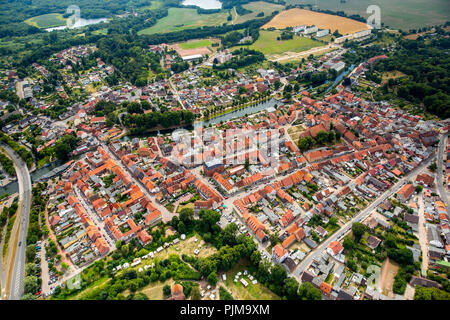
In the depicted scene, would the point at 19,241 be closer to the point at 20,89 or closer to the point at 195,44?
the point at 20,89

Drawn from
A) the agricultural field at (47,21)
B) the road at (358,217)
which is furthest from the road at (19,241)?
the agricultural field at (47,21)

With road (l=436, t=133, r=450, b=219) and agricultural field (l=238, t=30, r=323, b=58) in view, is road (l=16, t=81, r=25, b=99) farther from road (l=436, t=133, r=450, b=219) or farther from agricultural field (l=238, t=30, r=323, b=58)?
road (l=436, t=133, r=450, b=219)

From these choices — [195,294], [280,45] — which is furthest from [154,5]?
[195,294]

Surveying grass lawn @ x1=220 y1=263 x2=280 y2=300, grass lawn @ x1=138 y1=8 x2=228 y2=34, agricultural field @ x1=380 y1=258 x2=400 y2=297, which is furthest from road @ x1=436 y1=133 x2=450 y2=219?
grass lawn @ x1=138 y1=8 x2=228 y2=34

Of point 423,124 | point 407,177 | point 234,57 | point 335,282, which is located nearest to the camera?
point 335,282

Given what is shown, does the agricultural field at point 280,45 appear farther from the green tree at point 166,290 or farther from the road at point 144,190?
the green tree at point 166,290

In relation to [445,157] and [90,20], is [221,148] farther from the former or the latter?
[90,20]

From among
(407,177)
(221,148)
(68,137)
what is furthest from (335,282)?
(68,137)
